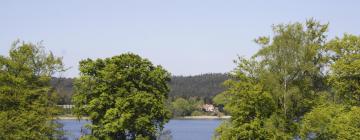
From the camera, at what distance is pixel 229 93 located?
43219mm

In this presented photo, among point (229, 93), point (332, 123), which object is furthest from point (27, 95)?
point (332, 123)

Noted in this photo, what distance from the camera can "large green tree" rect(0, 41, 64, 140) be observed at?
135 feet

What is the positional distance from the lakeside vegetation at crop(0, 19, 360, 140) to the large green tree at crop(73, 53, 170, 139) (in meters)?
0.08

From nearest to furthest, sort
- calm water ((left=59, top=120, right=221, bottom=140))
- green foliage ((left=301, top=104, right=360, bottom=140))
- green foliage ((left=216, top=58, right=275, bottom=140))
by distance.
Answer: green foliage ((left=301, top=104, right=360, bottom=140)) → green foliage ((left=216, top=58, right=275, bottom=140)) → calm water ((left=59, top=120, right=221, bottom=140))

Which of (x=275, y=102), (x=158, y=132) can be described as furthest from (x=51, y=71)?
(x=275, y=102)

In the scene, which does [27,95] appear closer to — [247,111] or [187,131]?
[247,111]

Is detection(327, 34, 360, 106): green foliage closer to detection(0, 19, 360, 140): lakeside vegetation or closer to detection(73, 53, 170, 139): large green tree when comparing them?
detection(0, 19, 360, 140): lakeside vegetation

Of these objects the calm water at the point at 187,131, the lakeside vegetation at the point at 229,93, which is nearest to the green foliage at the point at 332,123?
the lakeside vegetation at the point at 229,93

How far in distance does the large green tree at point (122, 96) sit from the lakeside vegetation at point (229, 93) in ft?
0.25

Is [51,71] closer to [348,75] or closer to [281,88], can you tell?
[281,88]

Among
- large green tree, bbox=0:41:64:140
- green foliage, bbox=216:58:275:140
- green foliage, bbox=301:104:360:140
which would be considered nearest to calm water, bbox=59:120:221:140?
large green tree, bbox=0:41:64:140

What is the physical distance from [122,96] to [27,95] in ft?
24.3

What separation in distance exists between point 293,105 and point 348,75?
5172 mm

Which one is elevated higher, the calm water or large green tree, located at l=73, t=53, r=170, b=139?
large green tree, located at l=73, t=53, r=170, b=139
